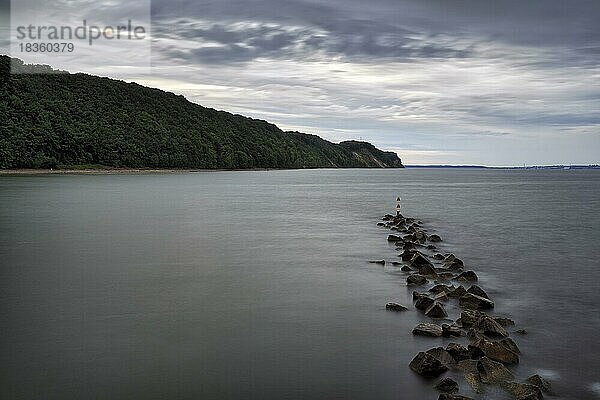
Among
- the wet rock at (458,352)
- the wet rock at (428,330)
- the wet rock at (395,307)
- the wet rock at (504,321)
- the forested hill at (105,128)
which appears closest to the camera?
the wet rock at (458,352)

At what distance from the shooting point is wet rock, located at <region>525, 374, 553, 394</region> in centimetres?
861

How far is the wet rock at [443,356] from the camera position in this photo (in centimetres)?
947

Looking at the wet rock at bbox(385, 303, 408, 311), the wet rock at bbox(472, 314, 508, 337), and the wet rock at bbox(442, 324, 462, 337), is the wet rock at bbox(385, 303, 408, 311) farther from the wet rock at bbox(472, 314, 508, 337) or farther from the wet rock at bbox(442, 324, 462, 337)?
the wet rock at bbox(472, 314, 508, 337)

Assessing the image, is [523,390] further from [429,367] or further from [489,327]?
[489,327]

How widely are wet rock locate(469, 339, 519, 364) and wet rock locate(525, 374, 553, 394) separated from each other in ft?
3.19

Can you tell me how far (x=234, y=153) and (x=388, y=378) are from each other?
164945mm

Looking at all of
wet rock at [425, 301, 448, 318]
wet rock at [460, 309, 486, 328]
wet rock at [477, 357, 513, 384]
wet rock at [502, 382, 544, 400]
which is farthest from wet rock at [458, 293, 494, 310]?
wet rock at [502, 382, 544, 400]

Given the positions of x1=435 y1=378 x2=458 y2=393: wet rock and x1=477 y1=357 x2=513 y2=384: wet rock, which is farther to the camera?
x1=477 y1=357 x2=513 y2=384: wet rock

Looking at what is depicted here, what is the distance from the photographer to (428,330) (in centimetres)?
1130

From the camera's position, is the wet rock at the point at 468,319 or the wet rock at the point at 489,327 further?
the wet rock at the point at 468,319

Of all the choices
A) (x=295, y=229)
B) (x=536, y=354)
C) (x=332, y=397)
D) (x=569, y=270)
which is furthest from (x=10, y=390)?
(x=295, y=229)

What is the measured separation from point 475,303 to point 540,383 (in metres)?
5.03

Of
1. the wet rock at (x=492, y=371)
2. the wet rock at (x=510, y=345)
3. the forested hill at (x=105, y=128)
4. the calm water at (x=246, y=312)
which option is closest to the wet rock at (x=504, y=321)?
the calm water at (x=246, y=312)

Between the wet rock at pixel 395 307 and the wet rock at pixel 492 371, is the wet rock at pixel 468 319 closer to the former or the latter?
the wet rock at pixel 395 307
